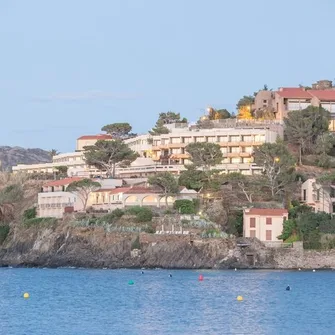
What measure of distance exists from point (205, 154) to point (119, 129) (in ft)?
129

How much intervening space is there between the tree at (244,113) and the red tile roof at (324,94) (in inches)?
346

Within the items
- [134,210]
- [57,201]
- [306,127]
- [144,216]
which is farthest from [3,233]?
[306,127]

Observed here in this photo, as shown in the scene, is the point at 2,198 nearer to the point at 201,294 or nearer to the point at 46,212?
the point at 46,212

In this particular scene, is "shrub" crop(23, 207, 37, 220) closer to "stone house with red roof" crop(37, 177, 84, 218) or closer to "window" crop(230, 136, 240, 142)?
"stone house with red roof" crop(37, 177, 84, 218)

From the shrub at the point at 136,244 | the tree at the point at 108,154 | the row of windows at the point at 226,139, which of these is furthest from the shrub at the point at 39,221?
the row of windows at the point at 226,139

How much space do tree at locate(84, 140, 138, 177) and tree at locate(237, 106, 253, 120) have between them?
70.1 feet

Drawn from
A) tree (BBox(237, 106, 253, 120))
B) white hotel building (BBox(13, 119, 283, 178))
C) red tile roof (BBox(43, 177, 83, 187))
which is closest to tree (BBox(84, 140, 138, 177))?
white hotel building (BBox(13, 119, 283, 178))

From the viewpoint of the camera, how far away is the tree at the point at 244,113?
16491cm

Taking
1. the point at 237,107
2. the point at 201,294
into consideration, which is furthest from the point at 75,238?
the point at 237,107

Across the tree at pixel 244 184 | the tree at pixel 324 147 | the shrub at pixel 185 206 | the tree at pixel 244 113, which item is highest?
the tree at pixel 244 113

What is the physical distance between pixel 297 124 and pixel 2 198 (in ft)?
119

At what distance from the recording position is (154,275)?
361 ft

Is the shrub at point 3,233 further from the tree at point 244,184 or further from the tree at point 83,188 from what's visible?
the tree at point 244,184

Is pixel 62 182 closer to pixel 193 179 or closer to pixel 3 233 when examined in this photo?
pixel 3 233
